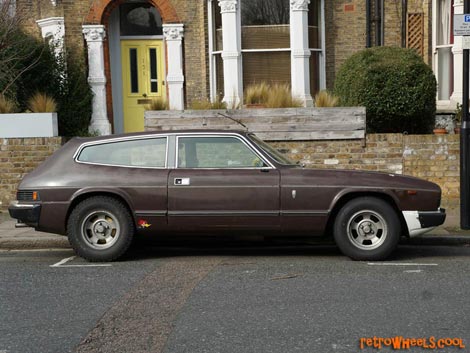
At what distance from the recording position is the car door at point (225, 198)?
7.77 meters

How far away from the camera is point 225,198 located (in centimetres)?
779

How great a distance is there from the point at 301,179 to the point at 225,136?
1082 mm

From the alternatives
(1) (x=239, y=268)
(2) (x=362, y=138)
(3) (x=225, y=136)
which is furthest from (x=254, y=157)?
(2) (x=362, y=138)

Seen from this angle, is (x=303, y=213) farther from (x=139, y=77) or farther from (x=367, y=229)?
(x=139, y=77)

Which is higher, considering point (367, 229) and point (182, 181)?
point (182, 181)

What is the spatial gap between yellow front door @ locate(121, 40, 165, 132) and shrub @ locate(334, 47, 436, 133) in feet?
18.1

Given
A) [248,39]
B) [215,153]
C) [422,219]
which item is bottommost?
[422,219]

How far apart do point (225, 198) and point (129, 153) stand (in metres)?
1.33

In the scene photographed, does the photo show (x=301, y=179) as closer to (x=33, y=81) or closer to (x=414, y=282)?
(x=414, y=282)

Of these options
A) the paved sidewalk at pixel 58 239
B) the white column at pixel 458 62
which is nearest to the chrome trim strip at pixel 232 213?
the paved sidewalk at pixel 58 239

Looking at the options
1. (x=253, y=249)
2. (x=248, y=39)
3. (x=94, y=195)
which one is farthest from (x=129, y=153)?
(x=248, y=39)

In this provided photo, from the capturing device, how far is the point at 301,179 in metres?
7.79

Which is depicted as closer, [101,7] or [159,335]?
[159,335]

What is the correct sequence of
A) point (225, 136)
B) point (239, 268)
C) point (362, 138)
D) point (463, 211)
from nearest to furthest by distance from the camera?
point (239, 268), point (225, 136), point (463, 211), point (362, 138)
